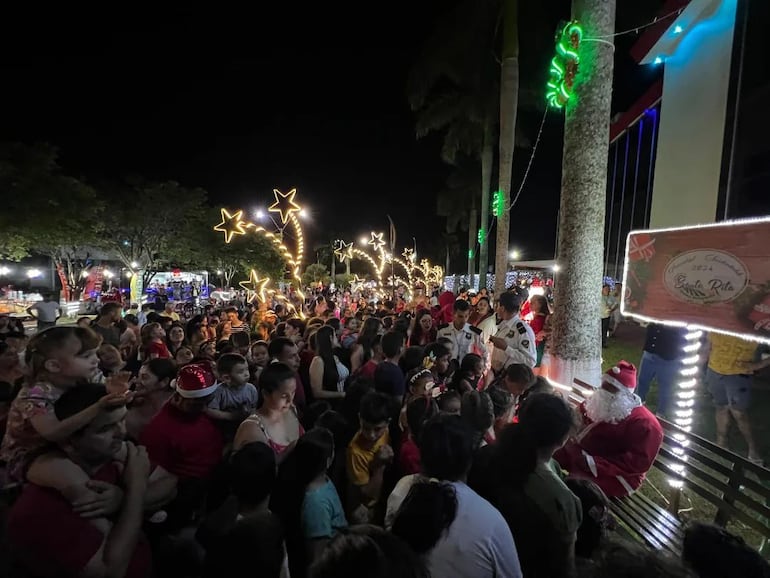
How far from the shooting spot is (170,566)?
7.41 feet

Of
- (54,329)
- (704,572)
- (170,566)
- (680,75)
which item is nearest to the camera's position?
(704,572)

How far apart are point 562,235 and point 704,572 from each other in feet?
15.5

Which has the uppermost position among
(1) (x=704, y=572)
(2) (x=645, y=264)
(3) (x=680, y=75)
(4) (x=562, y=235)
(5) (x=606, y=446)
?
(3) (x=680, y=75)

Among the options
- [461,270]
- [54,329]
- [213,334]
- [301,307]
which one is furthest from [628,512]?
[461,270]

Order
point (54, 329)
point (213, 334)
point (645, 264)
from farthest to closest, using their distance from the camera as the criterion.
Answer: point (213, 334) → point (645, 264) → point (54, 329)

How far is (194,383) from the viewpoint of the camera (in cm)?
278

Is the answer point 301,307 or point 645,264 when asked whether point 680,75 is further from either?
point 301,307

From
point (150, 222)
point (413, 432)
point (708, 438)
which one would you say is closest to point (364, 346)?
point (413, 432)

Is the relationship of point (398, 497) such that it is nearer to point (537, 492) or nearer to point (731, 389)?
point (537, 492)

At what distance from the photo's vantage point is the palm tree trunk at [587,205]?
535 centimetres

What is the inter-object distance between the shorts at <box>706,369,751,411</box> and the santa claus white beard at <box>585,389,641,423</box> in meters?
2.84

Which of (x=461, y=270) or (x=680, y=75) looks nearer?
(x=680, y=75)

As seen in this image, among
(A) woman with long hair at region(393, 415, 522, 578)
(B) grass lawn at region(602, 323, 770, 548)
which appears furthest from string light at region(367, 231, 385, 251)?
(A) woman with long hair at region(393, 415, 522, 578)

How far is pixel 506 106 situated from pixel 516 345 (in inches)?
377
